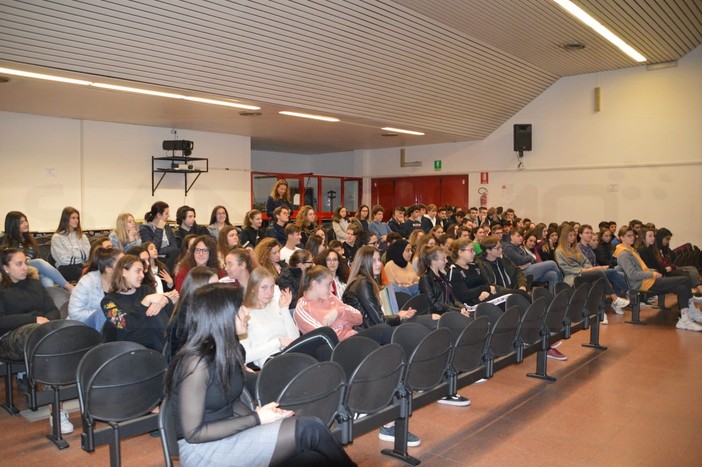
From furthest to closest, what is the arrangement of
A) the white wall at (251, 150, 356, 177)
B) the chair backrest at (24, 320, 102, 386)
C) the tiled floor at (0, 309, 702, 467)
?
the white wall at (251, 150, 356, 177), the tiled floor at (0, 309, 702, 467), the chair backrest at (24, 320, 102, 386)

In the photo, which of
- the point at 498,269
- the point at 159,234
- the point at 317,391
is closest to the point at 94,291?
the point at 317,391

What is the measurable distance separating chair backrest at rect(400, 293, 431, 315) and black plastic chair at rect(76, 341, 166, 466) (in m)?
2.36

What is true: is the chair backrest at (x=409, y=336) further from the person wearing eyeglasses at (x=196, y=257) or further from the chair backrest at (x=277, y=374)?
the person wearing eyeglasses at (x=196, y=257)

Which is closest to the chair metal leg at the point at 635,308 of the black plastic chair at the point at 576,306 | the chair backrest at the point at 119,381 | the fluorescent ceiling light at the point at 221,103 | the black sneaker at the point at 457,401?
the black plastic chair at the point at 576,306

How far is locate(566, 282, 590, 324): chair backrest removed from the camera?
5.46 metres

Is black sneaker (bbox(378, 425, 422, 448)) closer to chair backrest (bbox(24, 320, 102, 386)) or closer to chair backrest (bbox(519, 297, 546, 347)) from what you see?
chair backrest (bbox(519, 297, 546, 347))

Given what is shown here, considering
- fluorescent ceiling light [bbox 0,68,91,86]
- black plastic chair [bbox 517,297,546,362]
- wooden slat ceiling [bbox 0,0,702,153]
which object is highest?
wooden slat ceiling [bbox 0,0,702,153]

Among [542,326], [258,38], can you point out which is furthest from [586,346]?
[258,38]

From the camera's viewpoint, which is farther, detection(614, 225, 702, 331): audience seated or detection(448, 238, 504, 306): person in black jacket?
detection(614, 225, 702, 331): audience seated

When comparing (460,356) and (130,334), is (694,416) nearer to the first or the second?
(460,356)

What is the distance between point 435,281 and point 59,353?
10.1 feet

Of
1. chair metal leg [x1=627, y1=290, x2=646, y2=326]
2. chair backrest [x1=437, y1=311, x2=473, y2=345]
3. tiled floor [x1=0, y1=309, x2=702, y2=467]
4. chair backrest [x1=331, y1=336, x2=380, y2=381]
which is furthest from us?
chair metal leg [x1=627, y1=290, x2=646, y2=326]

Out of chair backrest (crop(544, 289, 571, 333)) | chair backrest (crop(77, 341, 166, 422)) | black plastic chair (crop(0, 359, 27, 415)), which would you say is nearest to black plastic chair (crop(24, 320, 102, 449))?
black plastic chair (crop(0, 359, 27, 415))

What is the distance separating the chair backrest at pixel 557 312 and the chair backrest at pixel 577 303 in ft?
0.42
